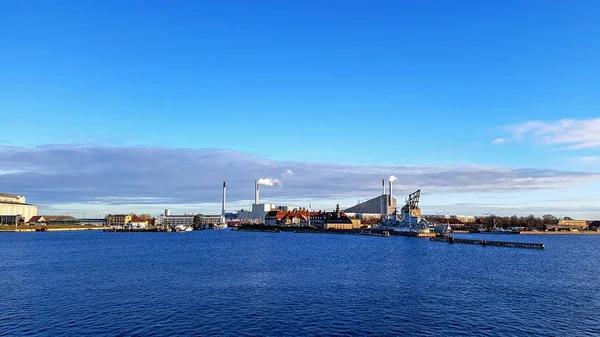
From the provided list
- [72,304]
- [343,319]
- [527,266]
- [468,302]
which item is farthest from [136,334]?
[527,266]

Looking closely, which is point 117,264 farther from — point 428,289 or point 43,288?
point 428,289

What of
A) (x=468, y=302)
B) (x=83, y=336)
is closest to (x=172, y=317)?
(x=83, y=336)

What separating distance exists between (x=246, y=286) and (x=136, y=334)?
17.8 metres

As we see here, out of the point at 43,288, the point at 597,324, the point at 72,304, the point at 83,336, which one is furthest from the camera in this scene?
the point at 43,288

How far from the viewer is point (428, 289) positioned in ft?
141

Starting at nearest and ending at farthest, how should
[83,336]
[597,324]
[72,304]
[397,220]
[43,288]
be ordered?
[83,336] < [597,324] < [72,304] < [43,288] < [397,220]

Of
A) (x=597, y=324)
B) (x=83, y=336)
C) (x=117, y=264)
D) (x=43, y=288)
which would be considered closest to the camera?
(x=83, y=336)

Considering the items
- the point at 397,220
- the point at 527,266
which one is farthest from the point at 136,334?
the point at 397,220

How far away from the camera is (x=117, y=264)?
6347cm

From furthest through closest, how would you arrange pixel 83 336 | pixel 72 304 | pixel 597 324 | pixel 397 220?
pixel 397 220
pixel 72 304
pixel 597 324
pixel 83 336

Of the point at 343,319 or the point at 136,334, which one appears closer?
the point at 136,334

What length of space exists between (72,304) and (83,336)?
34.3 feet

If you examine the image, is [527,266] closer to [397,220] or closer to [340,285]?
[340,285]

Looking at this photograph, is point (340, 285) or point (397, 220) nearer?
point (340, 285)
